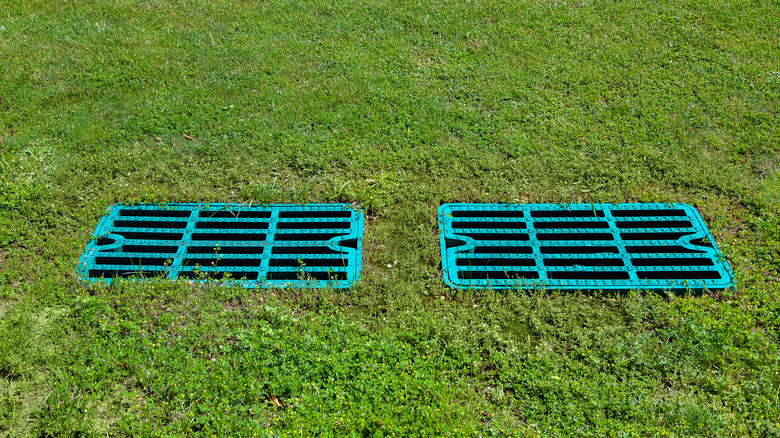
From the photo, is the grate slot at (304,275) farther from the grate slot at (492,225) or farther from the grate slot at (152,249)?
the grate slot at (492,225)

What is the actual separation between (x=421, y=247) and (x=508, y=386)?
4.13 feet

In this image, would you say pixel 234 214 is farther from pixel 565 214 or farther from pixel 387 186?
pixel 565 214

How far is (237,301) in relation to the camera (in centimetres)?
385

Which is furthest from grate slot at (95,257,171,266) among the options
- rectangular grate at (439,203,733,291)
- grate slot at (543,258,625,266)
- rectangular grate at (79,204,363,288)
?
grate slot at (543,258,625,266)

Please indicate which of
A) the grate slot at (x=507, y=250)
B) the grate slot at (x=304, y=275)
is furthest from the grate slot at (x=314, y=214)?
the grate slot at (x=507, y=250)

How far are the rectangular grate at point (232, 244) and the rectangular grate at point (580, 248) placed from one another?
78cm

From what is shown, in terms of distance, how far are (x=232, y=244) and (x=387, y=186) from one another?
4.22ft

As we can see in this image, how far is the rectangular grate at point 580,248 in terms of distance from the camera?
13.0 feet

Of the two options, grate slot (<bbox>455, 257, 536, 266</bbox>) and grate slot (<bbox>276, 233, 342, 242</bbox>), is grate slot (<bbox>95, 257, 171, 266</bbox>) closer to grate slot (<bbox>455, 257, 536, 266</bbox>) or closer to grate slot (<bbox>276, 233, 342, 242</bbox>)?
grate slot (<bbox>276, 233, 342, 242</bbox>)

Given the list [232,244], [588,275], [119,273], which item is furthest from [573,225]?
Result: [119,273]

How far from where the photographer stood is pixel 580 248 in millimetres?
4305

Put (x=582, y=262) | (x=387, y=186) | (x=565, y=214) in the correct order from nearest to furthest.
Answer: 1. (x=582, y=262)
2. (x=565, y=214)
3. (x=387, y=186)

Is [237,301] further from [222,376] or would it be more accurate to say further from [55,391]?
[55,391]

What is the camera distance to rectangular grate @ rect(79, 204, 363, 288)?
4.05 m
